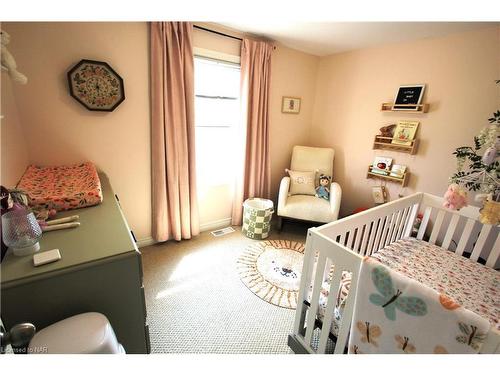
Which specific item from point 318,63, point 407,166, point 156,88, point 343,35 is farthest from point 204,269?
point 318,63

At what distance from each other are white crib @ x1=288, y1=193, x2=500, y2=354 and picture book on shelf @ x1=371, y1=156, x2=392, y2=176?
0.76 m

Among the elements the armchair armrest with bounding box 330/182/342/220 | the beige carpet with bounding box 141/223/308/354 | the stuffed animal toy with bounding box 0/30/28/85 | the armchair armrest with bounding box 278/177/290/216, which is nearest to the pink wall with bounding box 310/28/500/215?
the armchair armrest with bounding box 330/182/342/220

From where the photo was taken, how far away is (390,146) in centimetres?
249

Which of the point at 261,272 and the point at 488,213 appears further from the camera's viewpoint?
the point at 261,272

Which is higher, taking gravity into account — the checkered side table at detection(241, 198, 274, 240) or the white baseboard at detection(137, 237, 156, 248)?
the checkered side table at detection(241, 198, 274, 240)

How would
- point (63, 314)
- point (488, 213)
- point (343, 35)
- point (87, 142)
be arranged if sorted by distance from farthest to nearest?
1. point (343, 35)
2. point (87, 142)
3. point (488, 213)
4. point (63, 314)

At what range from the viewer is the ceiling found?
→ 1.90 meters

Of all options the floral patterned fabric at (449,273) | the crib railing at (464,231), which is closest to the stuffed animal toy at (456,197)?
the crib railing at (464,231)

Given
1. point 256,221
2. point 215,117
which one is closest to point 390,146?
point 256,221

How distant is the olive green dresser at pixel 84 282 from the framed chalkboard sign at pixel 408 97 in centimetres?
273

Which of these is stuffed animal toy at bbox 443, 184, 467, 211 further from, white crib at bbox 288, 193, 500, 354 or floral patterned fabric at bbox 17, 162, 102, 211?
floral patterned fabric at bbox 17, 162, 102, 211

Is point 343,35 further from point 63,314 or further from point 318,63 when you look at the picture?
point 63,314
